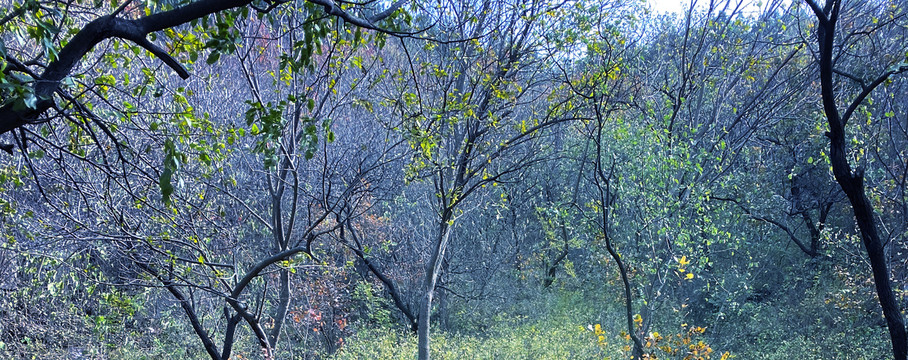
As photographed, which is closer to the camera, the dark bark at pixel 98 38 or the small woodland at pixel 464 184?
the dark bark at pixel 98 38

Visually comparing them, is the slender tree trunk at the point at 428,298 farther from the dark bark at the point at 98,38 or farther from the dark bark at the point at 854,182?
the dark bark at the point at 98,38

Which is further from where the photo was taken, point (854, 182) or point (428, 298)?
point (428, 298)

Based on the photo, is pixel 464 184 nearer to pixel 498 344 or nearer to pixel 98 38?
pixel 98 38

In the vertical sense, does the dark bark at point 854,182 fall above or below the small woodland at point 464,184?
below

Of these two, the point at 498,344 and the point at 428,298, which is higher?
the point at 498,344

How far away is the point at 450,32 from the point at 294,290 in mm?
5297

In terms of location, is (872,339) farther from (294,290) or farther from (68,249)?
(68,249)

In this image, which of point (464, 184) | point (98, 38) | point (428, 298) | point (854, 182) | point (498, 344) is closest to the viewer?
point (98, 38)

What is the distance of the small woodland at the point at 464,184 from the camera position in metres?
3.92

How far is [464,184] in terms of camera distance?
6281 mm

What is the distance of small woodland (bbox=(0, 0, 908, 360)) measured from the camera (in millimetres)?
3924

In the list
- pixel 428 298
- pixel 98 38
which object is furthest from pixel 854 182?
pixel 428 298

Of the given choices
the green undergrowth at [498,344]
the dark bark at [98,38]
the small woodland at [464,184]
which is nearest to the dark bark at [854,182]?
the small woodland at [464,184]

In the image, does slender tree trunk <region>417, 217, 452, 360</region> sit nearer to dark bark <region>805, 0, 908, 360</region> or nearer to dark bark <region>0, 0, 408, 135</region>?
dark bark <region>805, 0, 908, 360</region>
